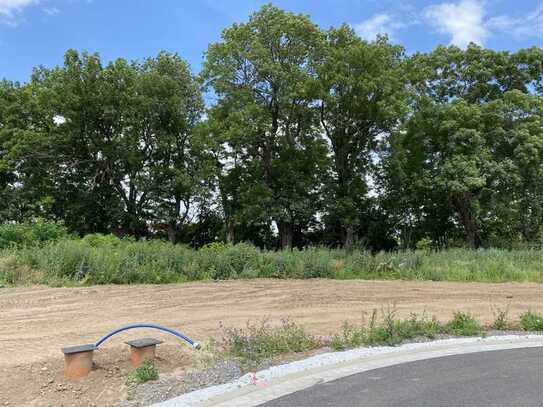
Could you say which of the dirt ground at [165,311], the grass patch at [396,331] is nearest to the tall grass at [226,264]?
the dirt ground at [165,311]

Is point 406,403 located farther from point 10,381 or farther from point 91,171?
point 91,171

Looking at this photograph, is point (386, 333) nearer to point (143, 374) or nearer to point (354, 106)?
point (143, 374)

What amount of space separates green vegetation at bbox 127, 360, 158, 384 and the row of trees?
1938 cm

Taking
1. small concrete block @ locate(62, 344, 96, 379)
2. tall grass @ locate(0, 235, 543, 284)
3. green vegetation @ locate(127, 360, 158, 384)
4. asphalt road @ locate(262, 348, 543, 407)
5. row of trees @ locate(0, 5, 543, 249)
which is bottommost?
asphalt road @ locate(262, 348, 543, 407)

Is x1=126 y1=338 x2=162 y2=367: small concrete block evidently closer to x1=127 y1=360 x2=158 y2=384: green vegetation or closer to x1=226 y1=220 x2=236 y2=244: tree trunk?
x1=127 y1=360 x2=158 y2=384: green vegetation

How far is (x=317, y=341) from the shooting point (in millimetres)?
6820

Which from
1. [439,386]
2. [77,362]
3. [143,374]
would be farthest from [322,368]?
[77,362]

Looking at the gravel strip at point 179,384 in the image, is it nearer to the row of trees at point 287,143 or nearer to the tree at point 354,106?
the row of trees at point 287,143

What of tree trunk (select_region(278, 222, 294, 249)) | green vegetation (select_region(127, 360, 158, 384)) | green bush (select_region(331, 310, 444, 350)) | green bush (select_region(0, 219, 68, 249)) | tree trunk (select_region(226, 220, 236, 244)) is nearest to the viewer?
green vegetation (select_region(127, 360, 158, 384))

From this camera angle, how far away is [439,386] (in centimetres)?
499

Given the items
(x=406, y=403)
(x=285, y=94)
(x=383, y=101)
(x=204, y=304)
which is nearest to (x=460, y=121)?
(x=383, y=101)

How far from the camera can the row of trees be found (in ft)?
82.7

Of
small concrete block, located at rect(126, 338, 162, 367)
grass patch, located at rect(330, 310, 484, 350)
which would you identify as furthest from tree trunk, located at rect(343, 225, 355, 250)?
small concrete block, located at rect(126, 338, 162, 367)

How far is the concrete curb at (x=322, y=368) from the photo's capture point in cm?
467
